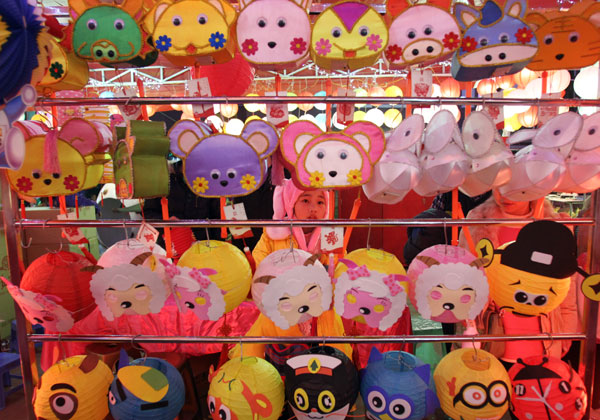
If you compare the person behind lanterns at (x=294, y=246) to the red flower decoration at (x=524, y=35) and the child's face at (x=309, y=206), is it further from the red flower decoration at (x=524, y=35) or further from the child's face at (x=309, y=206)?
the red flower decoration at (x=524, y=35)

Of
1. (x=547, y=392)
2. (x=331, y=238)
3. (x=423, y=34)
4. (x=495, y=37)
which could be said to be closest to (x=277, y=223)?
(x=331, y=238)

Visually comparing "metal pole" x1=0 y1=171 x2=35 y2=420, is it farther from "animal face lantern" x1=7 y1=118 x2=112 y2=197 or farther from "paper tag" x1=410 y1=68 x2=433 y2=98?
"paper tag" x1=410 y1=68 x2=433 y2=98

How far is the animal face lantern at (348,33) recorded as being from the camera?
1.23m

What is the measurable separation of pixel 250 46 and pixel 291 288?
0.79m

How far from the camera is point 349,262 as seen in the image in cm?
129

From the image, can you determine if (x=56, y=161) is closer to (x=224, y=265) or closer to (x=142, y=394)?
(x=224, y=265)

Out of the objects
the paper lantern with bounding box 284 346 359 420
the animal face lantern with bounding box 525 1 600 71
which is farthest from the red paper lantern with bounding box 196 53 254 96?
the paper lantern with bounding box 284 346 359 420

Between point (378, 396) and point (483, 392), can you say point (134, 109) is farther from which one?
point (483, 392)

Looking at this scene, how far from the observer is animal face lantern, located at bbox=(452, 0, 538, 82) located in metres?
1.26

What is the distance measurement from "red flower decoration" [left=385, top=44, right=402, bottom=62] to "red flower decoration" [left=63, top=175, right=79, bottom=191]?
1.13m

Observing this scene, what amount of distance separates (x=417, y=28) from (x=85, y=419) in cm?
173

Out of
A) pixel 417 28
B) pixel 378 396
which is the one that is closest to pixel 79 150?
pixel 417 28

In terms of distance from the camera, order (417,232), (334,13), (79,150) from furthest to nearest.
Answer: (417,232) < (79,150) < (334,13)

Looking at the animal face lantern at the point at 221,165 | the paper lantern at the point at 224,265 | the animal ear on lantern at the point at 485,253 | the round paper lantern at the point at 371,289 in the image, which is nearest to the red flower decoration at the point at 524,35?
the animal ear on lantern at the point at 485,253
